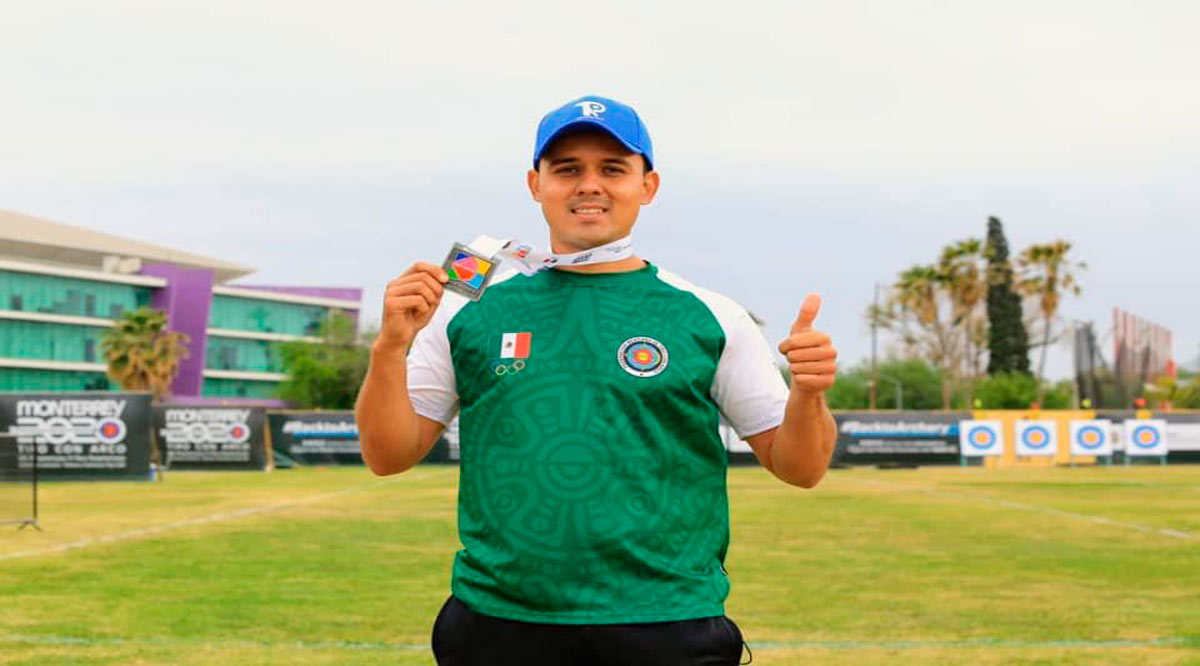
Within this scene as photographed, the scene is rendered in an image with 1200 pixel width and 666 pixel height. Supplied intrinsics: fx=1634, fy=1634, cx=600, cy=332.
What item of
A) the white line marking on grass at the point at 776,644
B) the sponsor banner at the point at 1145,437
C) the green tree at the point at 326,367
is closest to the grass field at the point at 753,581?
the white line marking on grass at the point at 776,644

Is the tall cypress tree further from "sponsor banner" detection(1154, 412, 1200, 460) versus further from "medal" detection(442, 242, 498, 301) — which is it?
"medal" detection(442, 242, 498, 301)

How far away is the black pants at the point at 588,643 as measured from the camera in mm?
3320

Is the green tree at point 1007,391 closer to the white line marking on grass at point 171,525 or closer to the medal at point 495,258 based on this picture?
the white line marking on grass at point 171,525

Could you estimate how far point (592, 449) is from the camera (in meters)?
3.33

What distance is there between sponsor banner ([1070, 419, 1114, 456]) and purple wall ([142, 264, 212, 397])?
269 feet

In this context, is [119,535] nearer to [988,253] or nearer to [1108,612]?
[1108,612]

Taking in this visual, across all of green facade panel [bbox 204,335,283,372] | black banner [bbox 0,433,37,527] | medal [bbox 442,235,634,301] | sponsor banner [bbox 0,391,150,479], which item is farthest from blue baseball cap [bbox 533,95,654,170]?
green facade panel [bbox 204,335,283,372]

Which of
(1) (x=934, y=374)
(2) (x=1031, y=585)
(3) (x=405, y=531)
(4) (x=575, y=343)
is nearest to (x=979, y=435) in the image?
(3) (x=405, y=531)

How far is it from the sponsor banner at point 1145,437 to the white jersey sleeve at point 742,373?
4886 cm

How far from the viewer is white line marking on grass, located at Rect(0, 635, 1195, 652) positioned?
10.3 metres

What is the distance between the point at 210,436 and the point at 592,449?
4362cm

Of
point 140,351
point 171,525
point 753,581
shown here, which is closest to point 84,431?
point 171,525

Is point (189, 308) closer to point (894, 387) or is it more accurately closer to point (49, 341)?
point (49, 341)

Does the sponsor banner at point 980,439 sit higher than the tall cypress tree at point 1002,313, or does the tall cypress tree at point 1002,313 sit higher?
the tall cypress tree at point 1002,313
